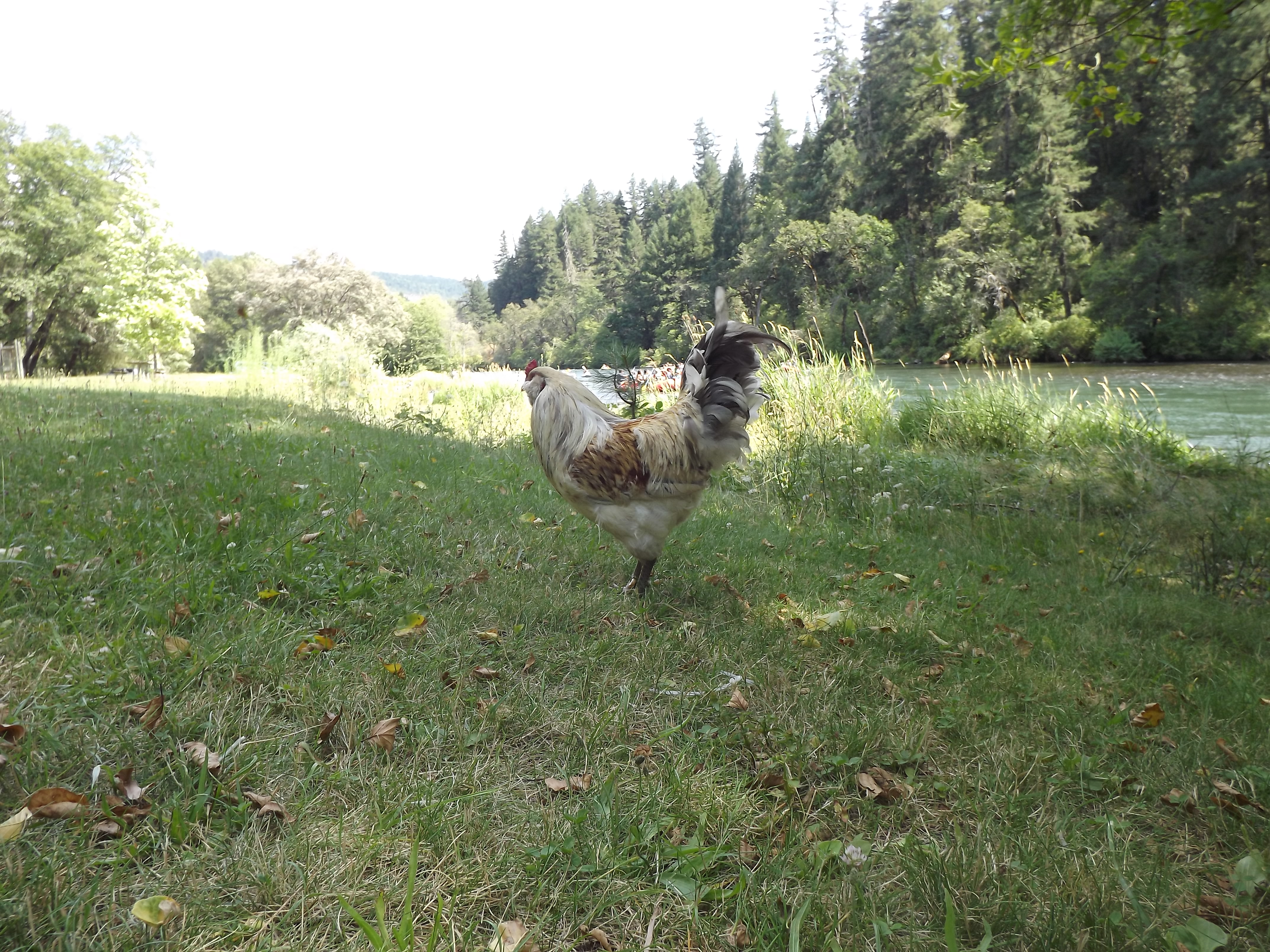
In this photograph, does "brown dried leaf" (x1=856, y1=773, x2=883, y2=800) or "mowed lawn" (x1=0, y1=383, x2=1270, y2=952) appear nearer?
"mowed lawn" (x1=0, y1=383, x2=1270, y2=952)

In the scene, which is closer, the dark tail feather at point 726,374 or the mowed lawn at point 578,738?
the mowed lawn at point 578,738

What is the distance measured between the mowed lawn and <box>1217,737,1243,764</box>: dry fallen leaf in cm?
4

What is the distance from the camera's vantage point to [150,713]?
2098mm

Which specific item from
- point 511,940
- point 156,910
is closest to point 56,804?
point 156,910

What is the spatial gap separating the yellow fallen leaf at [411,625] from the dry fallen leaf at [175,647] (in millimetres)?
782

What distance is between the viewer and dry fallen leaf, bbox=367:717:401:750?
2283 mm

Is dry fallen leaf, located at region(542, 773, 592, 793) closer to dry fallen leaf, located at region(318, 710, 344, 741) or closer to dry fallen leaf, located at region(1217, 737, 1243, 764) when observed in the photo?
dry fallen leaf, located at region(318, 710, 344, 741)

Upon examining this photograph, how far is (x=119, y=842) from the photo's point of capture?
169 centimetres

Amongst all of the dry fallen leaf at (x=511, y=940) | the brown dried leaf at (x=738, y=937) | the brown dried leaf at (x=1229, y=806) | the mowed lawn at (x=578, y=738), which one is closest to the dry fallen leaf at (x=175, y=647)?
the mowed lawn at (x=578, y=738)

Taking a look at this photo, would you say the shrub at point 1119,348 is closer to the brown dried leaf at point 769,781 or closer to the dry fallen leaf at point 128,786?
the brown dried leaf at point 769,781

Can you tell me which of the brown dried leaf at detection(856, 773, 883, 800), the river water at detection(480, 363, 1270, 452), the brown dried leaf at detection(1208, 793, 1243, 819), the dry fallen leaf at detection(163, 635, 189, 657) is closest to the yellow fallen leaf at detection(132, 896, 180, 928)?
the dry fallen leaf at detection(163, 635, 189, 657)

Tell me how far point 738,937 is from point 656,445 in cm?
265

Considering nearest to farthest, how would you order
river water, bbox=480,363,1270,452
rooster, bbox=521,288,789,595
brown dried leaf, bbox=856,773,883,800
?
brown dried leaf, bbox=856,773,883,800
rooster, bbox=521,288,789,595
river water, bbox=480,363,1270,452

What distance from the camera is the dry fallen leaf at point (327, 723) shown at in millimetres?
2275
